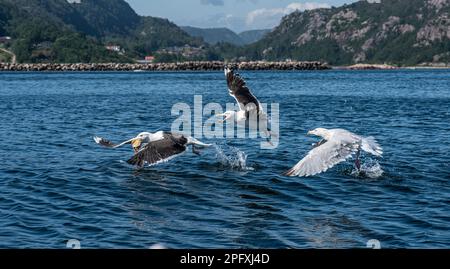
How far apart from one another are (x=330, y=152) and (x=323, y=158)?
0.47 m

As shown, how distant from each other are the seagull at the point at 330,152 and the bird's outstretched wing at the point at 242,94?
250 cm

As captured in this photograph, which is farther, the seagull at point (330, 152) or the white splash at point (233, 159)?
the white splash at point (233, 159)

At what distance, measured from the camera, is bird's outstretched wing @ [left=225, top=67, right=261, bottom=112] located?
20.1 metres

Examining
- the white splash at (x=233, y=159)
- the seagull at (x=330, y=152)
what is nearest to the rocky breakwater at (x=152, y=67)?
the white splash at (x=233, y=159)

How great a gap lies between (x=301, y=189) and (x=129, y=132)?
49.6 ft

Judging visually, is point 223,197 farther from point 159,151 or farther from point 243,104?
point 243,104

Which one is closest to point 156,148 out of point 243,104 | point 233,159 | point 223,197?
point 243,104

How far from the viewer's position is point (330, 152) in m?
16.2

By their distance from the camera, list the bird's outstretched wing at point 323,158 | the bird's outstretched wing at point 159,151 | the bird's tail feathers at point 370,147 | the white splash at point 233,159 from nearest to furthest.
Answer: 1. the bird's outstretched wing at point 323,158
2. the bird's tail feathers at point 370,147
3. the bird's outstretched wing at point 159,151
4. the white splash at point 233,159

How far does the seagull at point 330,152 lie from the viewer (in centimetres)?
1511

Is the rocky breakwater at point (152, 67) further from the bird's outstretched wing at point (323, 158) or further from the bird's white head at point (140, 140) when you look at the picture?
the bird's outstretched wing at point (323, 158)

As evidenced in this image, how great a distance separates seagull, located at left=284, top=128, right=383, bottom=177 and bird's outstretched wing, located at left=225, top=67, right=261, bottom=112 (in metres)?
2.50
